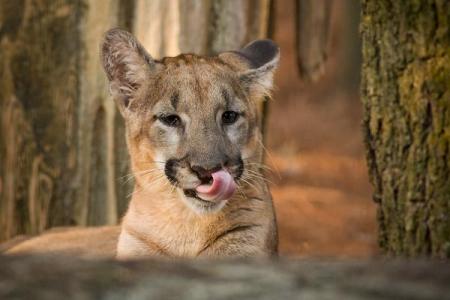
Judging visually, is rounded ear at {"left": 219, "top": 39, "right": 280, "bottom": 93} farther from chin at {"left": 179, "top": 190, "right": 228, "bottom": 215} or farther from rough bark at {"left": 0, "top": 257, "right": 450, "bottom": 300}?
rough bark at {"left": 0, "top": 257, "right": 450, "bottom": 300}

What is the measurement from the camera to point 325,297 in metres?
3.54

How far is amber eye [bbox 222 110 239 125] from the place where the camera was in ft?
21.6

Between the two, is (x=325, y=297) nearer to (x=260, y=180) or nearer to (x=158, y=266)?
(x=158, y=266)

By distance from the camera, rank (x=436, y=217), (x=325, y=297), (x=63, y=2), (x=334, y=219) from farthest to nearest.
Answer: (x=334, y=219) → (x=63, y=2) → (x=436, y=217) → (x=325, y=297)

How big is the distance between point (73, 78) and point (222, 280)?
4998mm

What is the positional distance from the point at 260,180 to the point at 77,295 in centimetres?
334

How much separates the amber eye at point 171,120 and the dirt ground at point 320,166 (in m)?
2.51

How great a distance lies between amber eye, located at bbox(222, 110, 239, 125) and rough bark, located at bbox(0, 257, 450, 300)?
9.25 ft

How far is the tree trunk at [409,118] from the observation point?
233 inches

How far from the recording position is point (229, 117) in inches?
260

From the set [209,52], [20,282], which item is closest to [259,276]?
[20,282]

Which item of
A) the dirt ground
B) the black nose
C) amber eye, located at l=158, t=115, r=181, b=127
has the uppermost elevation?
amber eye, located at l=158, t=115, r=181, b=127

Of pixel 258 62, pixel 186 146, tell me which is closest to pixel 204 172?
pixel 186 146

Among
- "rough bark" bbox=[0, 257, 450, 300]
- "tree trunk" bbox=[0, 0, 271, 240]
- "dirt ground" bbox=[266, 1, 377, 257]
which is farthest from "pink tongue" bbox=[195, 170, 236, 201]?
"dirt ground" bbox=[266, 1, 377, 257]
